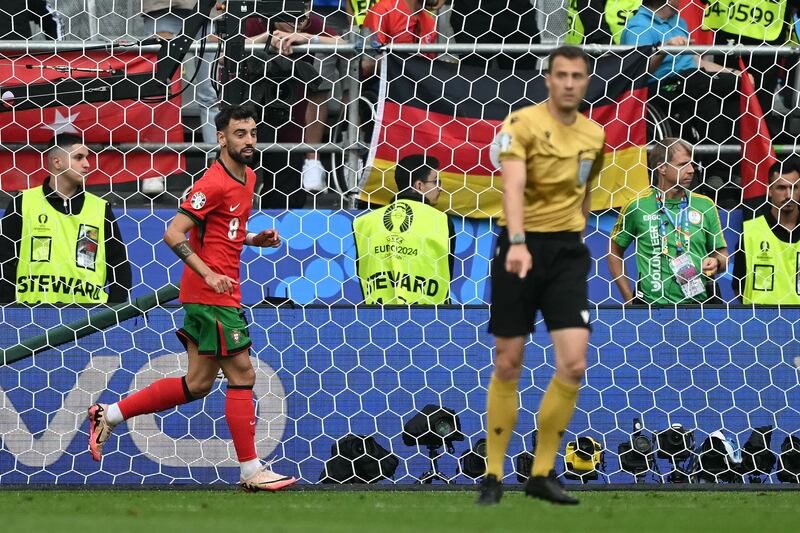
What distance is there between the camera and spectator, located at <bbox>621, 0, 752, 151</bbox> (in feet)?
30.0

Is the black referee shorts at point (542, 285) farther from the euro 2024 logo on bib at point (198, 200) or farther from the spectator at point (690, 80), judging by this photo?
the spectator at point (690, 80)

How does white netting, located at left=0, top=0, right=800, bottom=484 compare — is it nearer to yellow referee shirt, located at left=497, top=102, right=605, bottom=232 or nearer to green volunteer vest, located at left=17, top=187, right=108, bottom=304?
green volunteer vest, located at left=17, top=187, right=108, bottom=304

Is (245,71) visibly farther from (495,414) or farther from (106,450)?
(495,414)

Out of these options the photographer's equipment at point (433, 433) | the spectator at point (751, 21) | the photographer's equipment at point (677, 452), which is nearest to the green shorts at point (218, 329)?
the photographer's equipment at point (433, 433)

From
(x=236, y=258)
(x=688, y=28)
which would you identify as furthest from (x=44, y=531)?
(x=688, y=28)

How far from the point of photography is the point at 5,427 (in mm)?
7453

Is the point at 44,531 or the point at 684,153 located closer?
the point at 44,531

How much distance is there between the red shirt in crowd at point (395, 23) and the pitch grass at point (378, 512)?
12.2ft

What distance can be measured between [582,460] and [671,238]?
5.43 feet

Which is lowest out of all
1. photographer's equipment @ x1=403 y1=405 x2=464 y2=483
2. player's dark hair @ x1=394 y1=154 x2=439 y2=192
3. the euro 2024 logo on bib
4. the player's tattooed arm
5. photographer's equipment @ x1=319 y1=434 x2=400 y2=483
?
photographer's equipment @ x1=319 y1=434 x2=400 y2=483

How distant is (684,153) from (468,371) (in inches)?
82.1

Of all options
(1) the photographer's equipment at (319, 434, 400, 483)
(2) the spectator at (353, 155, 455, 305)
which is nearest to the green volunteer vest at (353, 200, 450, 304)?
(2) the spectator at (353, 155, 455, 305)

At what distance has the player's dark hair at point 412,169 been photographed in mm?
8734

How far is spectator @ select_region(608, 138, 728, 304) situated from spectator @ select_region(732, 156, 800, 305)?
0.26m
